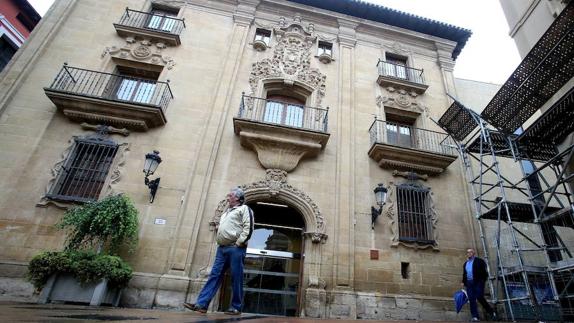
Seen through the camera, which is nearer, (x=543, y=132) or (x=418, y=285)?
(x=543, y=132)

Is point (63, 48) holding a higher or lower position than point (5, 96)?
higher

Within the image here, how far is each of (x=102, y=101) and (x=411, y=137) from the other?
32.1 feet

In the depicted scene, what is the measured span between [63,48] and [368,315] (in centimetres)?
1195

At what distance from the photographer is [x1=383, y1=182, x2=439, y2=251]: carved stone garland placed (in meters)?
8.31

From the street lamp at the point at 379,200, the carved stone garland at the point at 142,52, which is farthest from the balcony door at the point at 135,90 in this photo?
the street lamp at the point at 379,200

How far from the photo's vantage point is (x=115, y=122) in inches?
334

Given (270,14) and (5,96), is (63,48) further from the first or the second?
(270,14)

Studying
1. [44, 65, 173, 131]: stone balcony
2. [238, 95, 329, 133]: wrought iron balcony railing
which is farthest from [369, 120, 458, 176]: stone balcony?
[44, 65, 173, 131]: stone balcony

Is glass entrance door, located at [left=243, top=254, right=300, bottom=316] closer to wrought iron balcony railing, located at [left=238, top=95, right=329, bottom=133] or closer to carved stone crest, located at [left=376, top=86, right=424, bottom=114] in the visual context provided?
wrought iron balcony railing, located at [left=238, top=95, right=329, bottom=133]

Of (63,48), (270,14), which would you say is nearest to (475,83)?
(270,14)

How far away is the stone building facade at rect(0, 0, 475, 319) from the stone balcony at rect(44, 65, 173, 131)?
0.18ft

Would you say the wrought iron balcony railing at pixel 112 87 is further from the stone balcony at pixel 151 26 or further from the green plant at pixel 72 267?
the green plant at pixel 72 267

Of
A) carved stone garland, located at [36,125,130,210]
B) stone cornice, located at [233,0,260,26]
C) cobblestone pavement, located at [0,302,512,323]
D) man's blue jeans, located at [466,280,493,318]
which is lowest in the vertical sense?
cobblestone pavement, located at [0,302,512,323]

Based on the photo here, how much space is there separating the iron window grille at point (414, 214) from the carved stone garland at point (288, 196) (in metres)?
2.38
